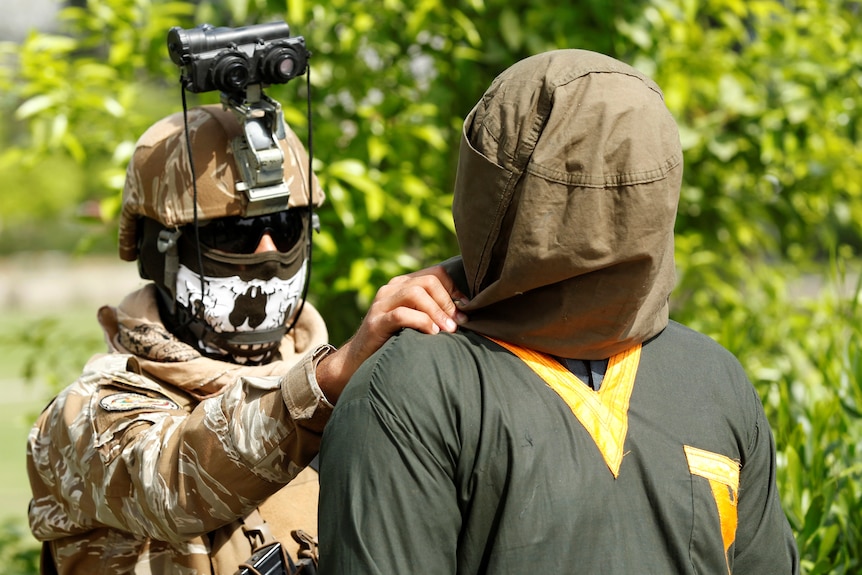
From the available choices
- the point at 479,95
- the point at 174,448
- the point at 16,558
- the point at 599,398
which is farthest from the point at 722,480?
the point at 16,558

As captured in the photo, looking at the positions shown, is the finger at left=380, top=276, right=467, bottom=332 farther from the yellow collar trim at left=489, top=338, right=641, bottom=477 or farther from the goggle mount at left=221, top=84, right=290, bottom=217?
the goggle mount at left=221, top=84, right=290, bottom=217

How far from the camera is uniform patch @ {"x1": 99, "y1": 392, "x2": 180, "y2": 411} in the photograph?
7.63 feet

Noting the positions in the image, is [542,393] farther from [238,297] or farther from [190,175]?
[190,175]

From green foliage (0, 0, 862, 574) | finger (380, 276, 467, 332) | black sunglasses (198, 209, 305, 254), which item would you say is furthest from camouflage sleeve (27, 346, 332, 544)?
green foliage (0, 0, 862, 574)

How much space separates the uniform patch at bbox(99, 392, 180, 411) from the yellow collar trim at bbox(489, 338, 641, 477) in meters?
0.94

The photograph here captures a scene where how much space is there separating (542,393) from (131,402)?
40.4 inches

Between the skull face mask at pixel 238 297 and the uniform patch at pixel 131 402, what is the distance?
278mm

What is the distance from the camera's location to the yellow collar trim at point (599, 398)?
5.95 ft

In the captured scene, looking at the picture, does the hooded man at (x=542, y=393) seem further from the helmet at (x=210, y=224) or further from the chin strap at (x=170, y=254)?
the chin strap at (x=170, y=254)

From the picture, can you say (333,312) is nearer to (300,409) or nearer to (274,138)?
(274,138)

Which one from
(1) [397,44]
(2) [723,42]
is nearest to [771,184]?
(2) [723,42]

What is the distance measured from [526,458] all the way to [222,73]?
131cm

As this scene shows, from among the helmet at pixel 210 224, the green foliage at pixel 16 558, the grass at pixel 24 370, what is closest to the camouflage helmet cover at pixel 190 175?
the helmet at pixel 210 224

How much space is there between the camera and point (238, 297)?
2662 mm
